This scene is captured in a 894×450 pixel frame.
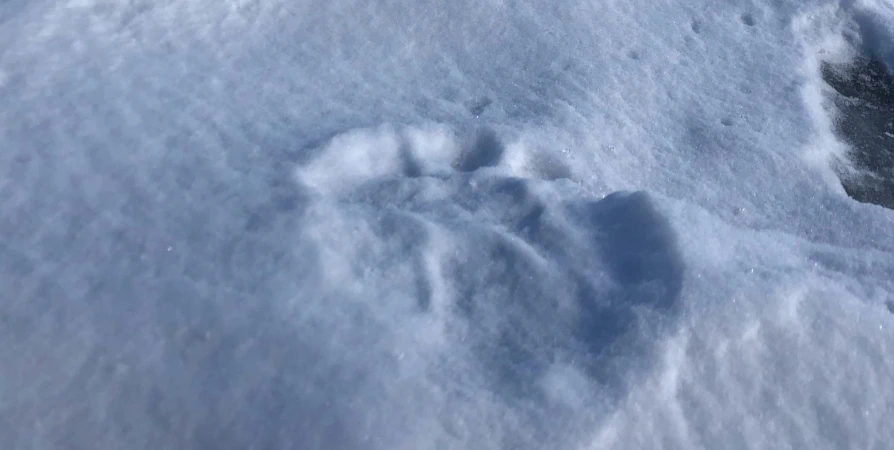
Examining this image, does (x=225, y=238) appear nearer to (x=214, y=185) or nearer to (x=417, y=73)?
(x=214, y=185)

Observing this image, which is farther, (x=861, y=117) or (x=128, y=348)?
(x=861, y=117)

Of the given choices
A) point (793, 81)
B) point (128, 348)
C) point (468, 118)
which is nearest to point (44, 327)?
point (128, 348)

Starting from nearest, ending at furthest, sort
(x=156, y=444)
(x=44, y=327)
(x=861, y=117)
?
(x=156, y=444), (x=44, y=327), (x=861, y=117)

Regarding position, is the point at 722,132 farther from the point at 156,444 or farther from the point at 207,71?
the point at 156,444

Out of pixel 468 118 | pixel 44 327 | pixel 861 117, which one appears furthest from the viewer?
pixel 861 117

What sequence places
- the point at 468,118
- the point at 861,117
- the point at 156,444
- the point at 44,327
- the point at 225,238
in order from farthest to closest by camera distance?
the point at 861,117
the point at 468,118
the point at 225,238
the point at 44,327
the point at 156,444

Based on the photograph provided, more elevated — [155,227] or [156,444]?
[155,227]

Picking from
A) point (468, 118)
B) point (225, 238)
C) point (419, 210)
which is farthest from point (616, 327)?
point (225, 238)
